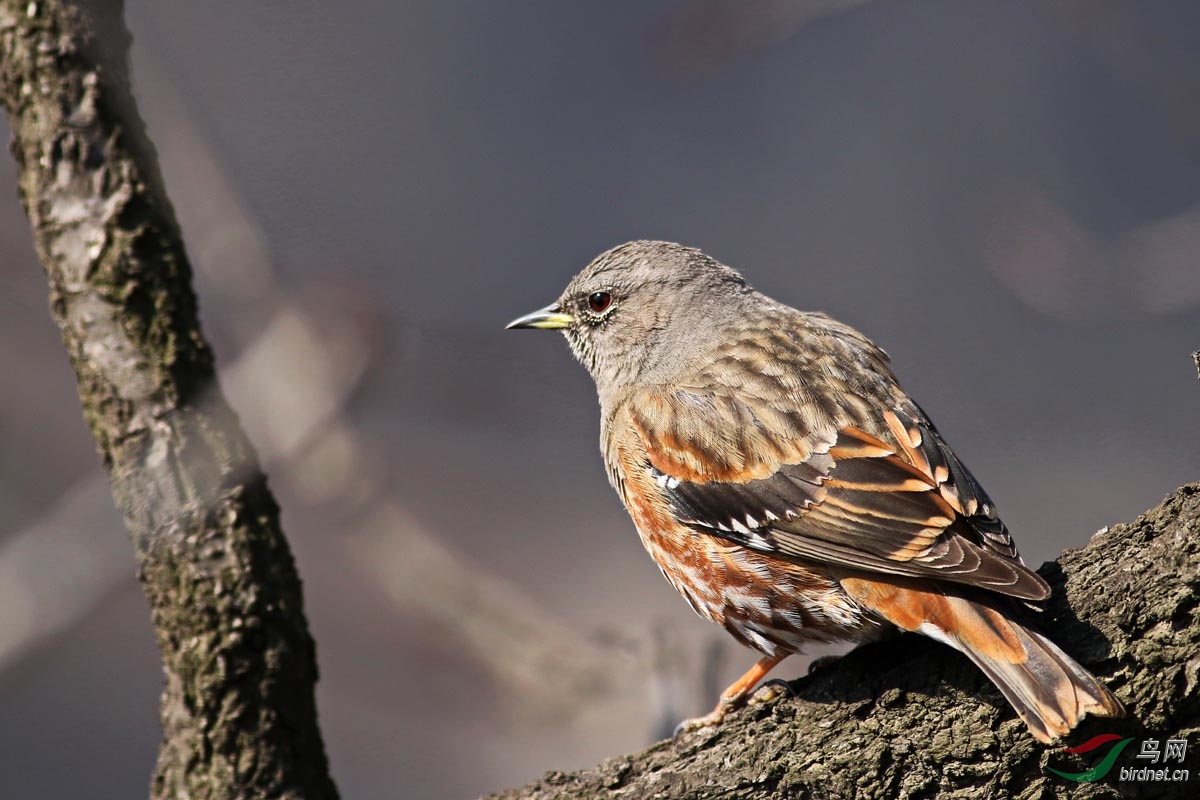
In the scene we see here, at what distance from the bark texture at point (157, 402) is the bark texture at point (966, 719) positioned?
926mm

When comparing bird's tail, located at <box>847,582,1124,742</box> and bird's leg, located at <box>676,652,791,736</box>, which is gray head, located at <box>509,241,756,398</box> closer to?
bird's leg, located at <box>676,652,791,736</box>

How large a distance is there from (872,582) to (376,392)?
4.01 metres

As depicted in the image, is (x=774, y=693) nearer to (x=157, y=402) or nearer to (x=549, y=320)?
(x=157, y=402)

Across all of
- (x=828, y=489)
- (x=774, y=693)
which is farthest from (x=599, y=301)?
(x=774, y=693)

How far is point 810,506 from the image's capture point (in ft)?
14.0

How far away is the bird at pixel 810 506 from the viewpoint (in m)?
3.60

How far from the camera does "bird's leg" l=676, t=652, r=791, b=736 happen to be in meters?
4.27

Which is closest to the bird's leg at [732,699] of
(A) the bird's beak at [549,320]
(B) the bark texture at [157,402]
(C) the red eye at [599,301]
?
(B) the bark texture at [157,402]

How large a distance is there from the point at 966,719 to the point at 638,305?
A: 2781 mm

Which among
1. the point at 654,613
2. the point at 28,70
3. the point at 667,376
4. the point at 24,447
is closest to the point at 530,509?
the point at 654,613

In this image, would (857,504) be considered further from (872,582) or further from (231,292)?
(231,292)

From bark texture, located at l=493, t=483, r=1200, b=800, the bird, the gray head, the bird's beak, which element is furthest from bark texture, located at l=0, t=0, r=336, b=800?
the bird's beak

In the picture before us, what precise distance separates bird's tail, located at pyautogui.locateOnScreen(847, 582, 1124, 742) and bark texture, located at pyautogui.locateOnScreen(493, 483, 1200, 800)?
10 centimetres

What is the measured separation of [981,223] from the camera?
8523 mm
